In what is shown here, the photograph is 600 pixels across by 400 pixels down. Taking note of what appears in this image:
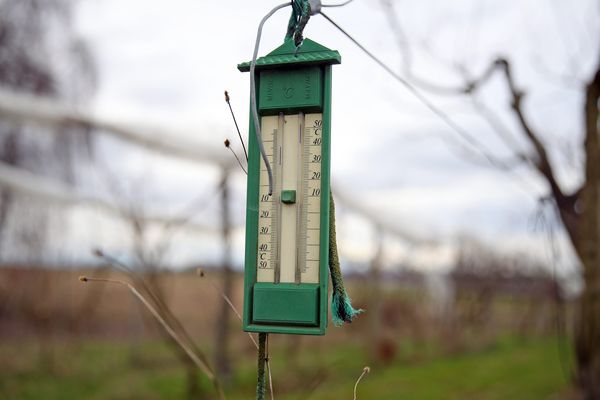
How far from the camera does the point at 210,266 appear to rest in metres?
9.35

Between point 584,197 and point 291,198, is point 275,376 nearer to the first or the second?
point 584,197

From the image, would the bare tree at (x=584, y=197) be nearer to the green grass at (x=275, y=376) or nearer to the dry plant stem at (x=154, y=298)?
the dry plant stem at (x=154, y=298)

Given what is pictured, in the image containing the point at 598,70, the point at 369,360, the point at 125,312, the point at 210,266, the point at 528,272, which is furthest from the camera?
the point at 528,272

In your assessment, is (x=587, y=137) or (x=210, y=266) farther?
(x=210, y=266)

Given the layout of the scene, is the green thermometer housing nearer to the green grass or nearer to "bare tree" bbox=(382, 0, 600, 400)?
"bare tree" bbox=(382, 0, 600, 400)

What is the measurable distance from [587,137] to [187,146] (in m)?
5.24

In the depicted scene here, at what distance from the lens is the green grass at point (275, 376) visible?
7.83 metres

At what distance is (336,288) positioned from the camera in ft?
4.98

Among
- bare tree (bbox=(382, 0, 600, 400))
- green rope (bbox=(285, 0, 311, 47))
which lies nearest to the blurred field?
bare tree (bbox=(382, 0, 600, 400))

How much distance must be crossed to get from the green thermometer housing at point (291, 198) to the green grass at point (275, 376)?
223 inches

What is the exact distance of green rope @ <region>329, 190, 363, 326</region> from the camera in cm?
149

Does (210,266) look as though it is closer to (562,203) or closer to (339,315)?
(562,203)

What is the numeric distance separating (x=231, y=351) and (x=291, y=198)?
8955 mm

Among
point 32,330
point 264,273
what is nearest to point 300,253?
point 264,273
